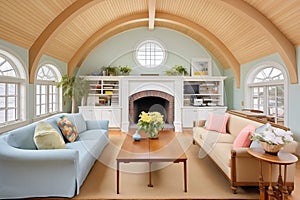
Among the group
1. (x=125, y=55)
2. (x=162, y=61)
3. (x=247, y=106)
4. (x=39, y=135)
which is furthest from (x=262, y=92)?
(x=39, y=135)

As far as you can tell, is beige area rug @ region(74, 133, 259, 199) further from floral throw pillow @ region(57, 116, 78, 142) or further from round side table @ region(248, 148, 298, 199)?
floral throw pillow @ region(57, 116, 78, 142)

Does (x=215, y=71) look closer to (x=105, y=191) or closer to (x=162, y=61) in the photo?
(x=162, y=61)

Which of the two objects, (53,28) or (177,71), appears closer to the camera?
(53,28)

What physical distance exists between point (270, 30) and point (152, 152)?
357 cm

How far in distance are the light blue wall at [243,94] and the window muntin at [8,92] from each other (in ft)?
19.2

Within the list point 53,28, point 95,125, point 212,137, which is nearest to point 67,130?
point 95,125

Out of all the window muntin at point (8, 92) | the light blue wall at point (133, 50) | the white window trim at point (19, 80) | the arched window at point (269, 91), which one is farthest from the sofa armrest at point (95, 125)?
the arched window at point (269, 91)

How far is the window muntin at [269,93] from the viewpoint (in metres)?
4.75

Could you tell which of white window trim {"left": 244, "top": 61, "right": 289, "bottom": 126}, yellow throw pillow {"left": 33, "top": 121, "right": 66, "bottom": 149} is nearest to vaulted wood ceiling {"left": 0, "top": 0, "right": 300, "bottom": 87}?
white window trim {"left": 244, "top": 61, "right": 289, "bottom": 126}

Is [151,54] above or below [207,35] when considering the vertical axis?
below

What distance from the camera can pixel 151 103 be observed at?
7.44 metres

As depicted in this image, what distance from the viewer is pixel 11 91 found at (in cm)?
418

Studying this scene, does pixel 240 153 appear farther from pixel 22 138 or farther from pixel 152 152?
pixel 22 138

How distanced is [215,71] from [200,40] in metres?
1.26
